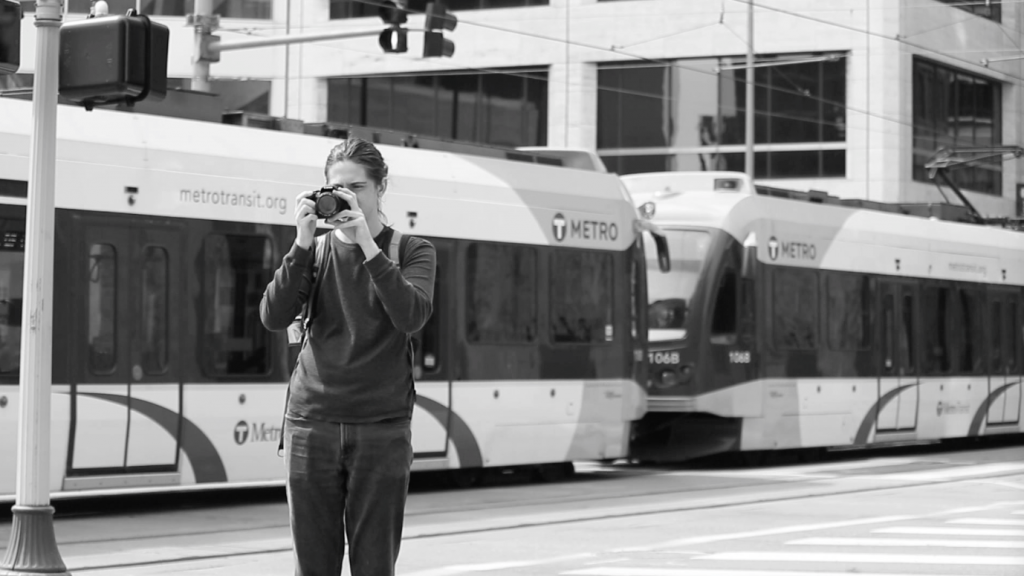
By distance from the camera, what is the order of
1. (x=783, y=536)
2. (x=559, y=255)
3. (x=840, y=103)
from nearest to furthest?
(x=783, y=536), (x=559, y=255), (x=840, y=103)

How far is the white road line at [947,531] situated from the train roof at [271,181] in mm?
5098

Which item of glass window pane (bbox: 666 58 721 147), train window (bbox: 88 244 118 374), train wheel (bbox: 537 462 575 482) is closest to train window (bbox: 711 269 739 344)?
train wheel (bbox: 537 462 575 482)

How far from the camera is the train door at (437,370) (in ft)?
51.2

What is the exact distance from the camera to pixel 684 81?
Result: 4456cm

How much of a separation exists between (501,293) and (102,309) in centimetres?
466

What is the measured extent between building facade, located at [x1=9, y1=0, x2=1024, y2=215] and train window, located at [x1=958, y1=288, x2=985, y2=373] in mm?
17449

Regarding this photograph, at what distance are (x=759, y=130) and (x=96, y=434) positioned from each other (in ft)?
111

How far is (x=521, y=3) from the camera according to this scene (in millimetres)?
45531

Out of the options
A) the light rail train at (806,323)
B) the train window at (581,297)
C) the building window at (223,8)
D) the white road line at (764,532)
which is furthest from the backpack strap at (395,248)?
the building window at (223,8)

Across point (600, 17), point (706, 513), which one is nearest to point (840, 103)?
point (600, 17)

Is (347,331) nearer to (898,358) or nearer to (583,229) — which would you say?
(583,229)

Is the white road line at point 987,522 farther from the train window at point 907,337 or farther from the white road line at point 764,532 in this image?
the train window at point 907,337

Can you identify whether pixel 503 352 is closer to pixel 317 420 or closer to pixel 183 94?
pixel 183 94

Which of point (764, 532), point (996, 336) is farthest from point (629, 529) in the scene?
point (996, 336)
